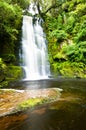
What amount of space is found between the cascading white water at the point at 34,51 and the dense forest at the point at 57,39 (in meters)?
0.55

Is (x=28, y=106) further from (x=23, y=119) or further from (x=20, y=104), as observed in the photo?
(x=23, y=119)

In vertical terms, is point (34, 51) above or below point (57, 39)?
below

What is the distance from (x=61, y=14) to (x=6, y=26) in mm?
9293

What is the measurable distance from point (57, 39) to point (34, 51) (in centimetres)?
259

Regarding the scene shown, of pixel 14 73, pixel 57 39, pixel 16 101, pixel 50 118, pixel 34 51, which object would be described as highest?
pixel 57 39

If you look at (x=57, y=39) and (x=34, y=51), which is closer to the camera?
(x=34, y=51)

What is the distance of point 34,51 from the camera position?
18000 millimetres

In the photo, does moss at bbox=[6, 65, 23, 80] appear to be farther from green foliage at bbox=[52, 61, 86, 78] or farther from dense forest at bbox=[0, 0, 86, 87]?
green foliage at bbox=[52, 61, 86, 78]

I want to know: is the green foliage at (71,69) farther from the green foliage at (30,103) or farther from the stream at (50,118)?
the stream at (50,118)

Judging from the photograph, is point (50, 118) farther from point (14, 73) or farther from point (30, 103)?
point (14, 73)

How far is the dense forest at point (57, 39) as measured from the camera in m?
14.9

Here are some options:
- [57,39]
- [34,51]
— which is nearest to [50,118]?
[34,51]

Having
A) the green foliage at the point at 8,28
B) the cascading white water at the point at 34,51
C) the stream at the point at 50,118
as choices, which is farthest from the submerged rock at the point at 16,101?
the cascading white water at the point at 34,51

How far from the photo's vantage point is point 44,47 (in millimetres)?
18953
